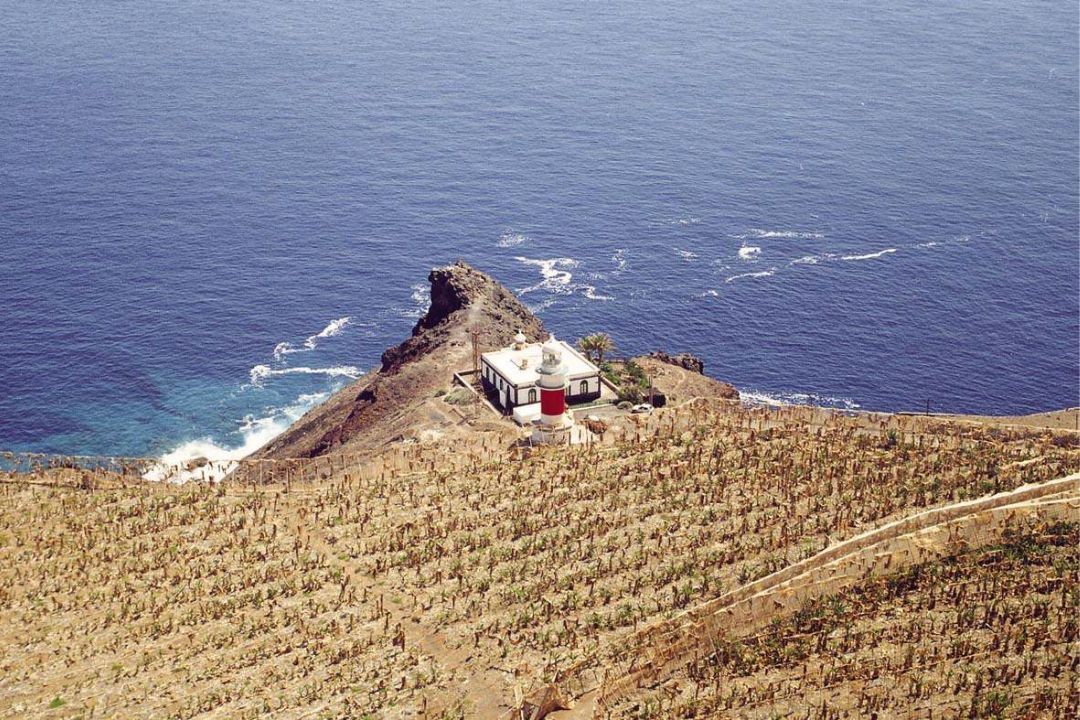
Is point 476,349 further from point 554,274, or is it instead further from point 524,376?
point 554,274

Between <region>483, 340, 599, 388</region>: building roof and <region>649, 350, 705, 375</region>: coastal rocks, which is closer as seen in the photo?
<region>483, 340, 599, 388</region>: building roof

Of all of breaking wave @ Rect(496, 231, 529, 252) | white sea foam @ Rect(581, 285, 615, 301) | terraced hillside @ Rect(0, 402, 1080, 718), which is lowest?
terraced hillside @ Rect(0, 402, 1080, 718)

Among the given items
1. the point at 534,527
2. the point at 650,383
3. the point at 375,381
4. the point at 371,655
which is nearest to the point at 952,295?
the point at 650,383

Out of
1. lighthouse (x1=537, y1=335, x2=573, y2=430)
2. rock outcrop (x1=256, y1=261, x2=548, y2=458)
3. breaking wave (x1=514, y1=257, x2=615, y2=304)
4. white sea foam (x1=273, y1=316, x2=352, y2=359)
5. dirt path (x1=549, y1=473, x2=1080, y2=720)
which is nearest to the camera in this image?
dirt path (x1=549, y1=473, x2=1080, y2=720)

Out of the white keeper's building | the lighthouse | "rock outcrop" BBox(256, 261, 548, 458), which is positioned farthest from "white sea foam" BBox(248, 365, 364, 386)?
the lighthouse

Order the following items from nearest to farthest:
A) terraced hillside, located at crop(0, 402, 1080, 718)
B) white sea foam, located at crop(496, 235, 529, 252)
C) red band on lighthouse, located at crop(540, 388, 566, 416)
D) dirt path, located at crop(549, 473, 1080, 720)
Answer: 1. dirt path, located at crop(549, 473, 1080, 720)
2. terraced hillside, located at crop(0, 402, 1080, 718)
3. red band on lighthouse, located at crop(540, 388, 566, 416)
4. white sea foam, located at crop(496, 235, 529, 252)

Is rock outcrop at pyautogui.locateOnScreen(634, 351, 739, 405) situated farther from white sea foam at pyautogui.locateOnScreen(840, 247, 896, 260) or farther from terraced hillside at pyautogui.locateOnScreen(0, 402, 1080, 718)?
white sea foam at pyautogui.locateOnScreen(840, 247, 896, 260)

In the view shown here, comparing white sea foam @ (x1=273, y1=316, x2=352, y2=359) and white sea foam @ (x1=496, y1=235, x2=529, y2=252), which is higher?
white sea foam @ (x1=496, y1=235, x2=529, y2=252)

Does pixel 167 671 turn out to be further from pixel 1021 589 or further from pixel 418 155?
pixel 418 155
